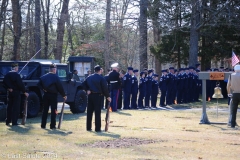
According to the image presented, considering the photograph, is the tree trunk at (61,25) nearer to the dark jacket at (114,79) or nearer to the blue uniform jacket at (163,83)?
the blue uniform jacket at (163,83)

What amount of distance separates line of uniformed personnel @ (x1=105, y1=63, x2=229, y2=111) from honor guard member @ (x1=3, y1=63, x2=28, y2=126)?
21.0ft

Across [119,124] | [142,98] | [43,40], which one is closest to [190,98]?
[142,98]

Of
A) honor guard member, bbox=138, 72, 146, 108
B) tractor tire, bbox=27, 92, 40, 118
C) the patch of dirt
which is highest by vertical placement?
honor guard member, bbox=138, 72, 146, 108

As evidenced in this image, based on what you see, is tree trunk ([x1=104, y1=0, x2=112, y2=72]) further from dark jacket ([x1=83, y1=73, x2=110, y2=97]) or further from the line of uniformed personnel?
dark jacket ([x1=83, y1=73, x2=110, y2=97])

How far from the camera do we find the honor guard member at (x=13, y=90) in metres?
15.2

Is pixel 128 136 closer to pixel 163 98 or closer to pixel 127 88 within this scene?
pixel 127 88

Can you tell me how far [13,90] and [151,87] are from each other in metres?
10.2

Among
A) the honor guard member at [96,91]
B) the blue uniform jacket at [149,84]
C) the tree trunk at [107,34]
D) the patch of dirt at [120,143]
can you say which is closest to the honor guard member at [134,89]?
the blue uniform jacket at [149,84]

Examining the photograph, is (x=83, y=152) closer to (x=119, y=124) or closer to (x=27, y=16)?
(x=119, y=124)

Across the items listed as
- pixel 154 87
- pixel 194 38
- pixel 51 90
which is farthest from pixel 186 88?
pixel 51 90

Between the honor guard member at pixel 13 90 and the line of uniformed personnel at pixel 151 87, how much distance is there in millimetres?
6390

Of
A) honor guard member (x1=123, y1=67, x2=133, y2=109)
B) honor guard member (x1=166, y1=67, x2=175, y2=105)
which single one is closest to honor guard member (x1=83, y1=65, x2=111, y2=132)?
honor guard member (x1=123, y1=67, x2=133, y2=109)

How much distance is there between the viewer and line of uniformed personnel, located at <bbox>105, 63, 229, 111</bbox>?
2162 centimetres

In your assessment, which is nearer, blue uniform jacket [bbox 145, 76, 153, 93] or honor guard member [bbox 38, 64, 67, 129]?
honor guard member [bbox 38, 64, 67, 129]
